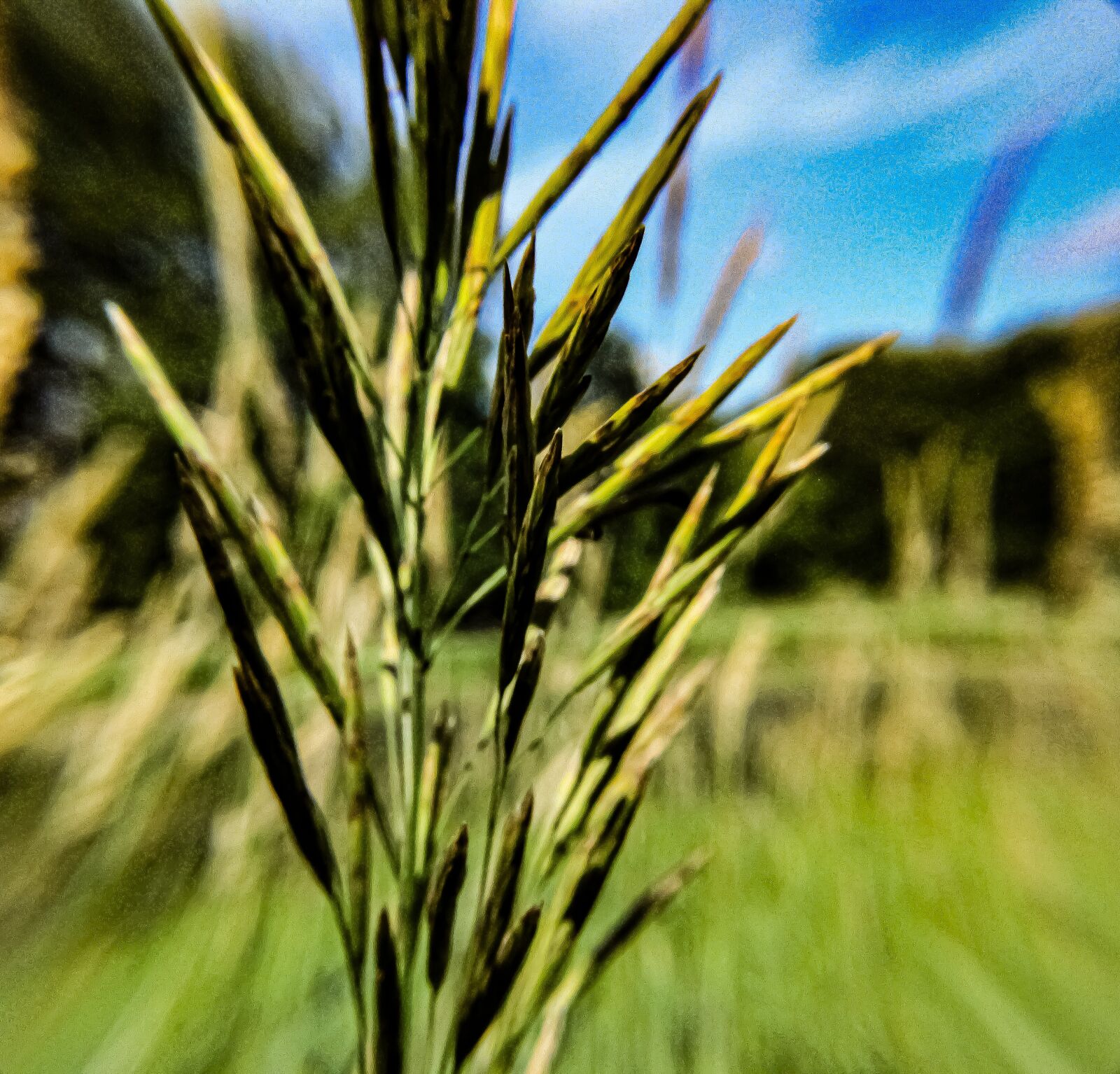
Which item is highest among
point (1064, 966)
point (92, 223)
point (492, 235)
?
point (92, 223)

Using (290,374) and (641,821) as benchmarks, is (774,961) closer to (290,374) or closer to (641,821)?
(641,821)

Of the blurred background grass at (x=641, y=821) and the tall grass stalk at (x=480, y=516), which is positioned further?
the blurred background grass at (x=641, y=821)

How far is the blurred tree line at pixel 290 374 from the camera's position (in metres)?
1.08

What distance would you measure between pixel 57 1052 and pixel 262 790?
0.41 meters

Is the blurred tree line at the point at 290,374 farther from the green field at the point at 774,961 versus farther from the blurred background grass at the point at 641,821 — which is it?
the green field at the point at 774,961

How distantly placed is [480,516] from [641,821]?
841mm

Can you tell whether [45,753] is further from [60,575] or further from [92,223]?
[92,223]

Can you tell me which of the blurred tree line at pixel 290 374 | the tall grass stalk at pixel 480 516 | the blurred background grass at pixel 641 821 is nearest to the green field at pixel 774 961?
the blurred background grass at pixel 641 821

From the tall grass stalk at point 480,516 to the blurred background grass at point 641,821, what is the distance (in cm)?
11

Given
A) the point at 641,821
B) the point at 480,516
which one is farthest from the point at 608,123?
the point at 641,821

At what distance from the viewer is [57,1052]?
65cm

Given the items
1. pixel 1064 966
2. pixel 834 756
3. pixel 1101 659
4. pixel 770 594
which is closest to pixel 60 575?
pixel 834 756

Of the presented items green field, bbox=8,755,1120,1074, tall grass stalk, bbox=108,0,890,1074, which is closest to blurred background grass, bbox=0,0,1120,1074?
green field, bbox=8,755,1120,1074

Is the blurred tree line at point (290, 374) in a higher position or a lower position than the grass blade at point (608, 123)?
higher
